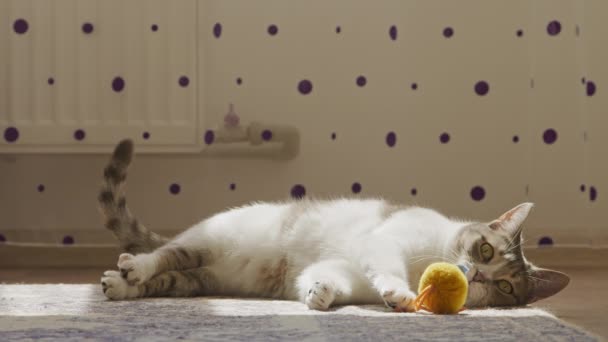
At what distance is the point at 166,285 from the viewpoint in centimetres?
161

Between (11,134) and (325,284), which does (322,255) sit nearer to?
(325,284)

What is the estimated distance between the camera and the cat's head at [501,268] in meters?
1.46

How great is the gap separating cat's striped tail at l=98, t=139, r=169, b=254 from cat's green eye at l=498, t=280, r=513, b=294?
2.39 ft

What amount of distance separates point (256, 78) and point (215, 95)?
0.44 feet

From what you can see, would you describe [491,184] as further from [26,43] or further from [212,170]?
→ [26,43]

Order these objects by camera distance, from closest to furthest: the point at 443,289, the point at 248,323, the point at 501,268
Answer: the point at 248,323 < the point at 443,289 < the point at 501,268

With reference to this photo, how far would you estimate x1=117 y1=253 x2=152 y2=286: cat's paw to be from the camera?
151 centimetres

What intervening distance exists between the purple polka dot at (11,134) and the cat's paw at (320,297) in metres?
1.28

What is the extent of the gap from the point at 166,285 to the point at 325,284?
37 centimetres

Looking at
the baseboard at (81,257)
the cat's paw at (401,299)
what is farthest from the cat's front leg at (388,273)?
the baseboard at (81,257)

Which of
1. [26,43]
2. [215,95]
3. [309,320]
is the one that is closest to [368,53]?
[215,95]

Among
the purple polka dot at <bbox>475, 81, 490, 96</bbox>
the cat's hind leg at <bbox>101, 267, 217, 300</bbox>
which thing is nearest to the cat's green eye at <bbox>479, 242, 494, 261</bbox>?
the cat's hind leg at <bbox>101, 267, 217, 300</bbox>

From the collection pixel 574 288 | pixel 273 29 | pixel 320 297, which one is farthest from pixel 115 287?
pixel 273 29

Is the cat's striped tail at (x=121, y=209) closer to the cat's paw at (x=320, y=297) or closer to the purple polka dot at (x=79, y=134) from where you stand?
the cat's paw at (x=320, y=297)
